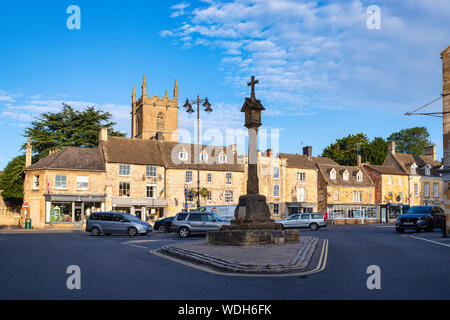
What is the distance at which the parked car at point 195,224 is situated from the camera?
26578 millimetres

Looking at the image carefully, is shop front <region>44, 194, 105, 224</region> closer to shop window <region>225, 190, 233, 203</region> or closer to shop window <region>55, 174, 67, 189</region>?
shop window <region>55, 174, 67, 189</region>

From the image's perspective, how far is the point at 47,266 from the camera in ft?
40.2

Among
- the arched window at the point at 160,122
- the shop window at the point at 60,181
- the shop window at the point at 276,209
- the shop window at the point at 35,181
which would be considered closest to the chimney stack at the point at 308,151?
the shop window at the point at 276,209

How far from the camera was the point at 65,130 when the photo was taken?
54.8 meters

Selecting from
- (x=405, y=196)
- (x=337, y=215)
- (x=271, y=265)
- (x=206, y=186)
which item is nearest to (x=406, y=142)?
(x=405, y=196)

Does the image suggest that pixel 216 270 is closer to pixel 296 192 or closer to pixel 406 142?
pixel 296 192

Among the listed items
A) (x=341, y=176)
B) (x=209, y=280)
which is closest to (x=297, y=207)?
(x=341, y=176)

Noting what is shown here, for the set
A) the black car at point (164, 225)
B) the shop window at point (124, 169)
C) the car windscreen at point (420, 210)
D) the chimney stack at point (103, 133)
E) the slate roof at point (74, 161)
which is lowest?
the black car at point (164, 225)

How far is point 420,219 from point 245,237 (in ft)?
54.7

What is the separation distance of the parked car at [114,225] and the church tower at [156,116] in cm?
4608

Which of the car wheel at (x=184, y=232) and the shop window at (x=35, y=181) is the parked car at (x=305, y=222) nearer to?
the car wheel at (x=184, y=232)

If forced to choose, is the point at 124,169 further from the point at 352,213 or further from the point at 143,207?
the point at 352,213

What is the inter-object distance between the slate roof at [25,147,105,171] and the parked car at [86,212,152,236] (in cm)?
1745

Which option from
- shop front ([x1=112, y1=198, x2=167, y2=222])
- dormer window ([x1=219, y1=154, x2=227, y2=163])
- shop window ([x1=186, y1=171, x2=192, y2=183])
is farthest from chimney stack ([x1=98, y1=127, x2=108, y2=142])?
dormer window ([x1=219, y1=154, x2=227, y2=163])
